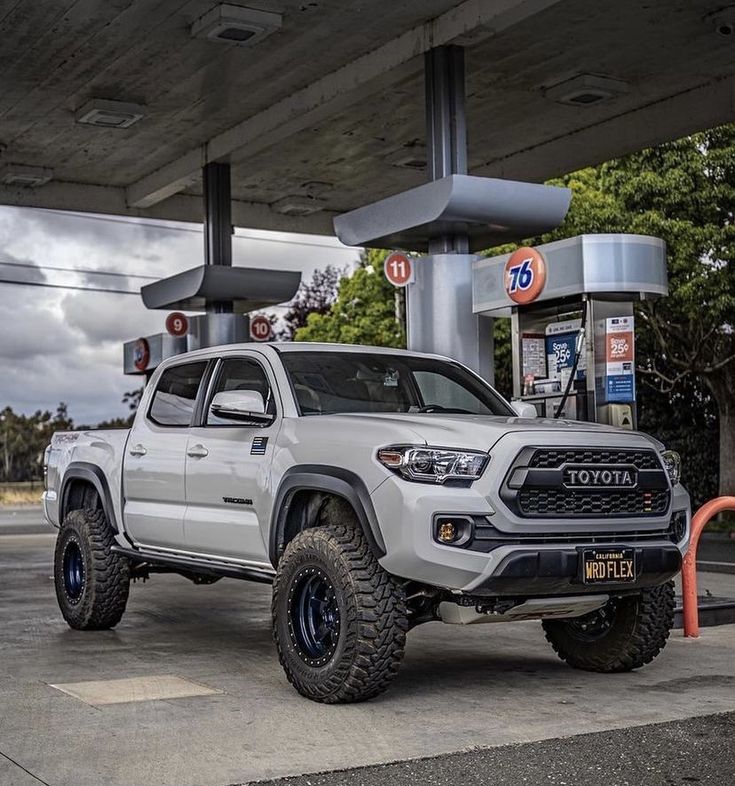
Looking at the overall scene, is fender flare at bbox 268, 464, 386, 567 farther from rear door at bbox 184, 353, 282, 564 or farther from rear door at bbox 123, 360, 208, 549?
rear door at bbox 123, 360, 208, 549

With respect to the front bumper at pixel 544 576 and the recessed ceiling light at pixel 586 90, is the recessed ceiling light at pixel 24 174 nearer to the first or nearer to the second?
the recessed ceiling light at pixel 586 90

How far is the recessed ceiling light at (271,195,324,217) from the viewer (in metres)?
23.7

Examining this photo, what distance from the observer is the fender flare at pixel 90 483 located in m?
9.14

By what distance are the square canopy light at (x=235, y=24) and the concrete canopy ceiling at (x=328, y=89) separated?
150mm

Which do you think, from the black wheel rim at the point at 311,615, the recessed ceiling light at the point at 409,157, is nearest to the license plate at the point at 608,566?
the black wheel rim at the point at 311,615

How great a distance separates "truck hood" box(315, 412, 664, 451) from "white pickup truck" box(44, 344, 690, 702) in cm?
1

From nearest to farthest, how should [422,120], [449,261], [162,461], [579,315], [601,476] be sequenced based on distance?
[601,476]
[162,461]
[579,315]
[449,261]
[422,120]

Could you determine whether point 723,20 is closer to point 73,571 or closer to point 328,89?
point 328,89

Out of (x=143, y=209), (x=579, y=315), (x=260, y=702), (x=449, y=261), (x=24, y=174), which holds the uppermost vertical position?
(x=24, y=174)

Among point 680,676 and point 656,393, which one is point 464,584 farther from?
point 656,393

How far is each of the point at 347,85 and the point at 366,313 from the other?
74.4ft

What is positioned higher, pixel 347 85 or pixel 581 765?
pixel 347 85

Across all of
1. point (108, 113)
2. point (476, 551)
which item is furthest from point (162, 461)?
point (108, 113)

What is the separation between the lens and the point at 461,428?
21.6ft
